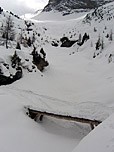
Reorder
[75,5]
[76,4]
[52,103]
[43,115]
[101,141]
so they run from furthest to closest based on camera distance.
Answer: [76,4] → [75,5] → [52,103] → [43,115] → [101,141]

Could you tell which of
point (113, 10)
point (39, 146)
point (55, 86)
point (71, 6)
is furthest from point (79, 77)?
point (71, 6)

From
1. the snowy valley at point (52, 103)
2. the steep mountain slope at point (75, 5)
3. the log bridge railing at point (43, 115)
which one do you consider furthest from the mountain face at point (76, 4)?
the log bridge railing at point (43, 115)

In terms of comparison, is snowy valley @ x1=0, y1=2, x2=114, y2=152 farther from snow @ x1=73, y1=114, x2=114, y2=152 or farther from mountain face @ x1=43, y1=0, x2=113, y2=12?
mountain face @ x1=43, y1=0, x2=113, y2=12

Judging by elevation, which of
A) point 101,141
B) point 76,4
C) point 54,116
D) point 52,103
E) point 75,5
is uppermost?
point 76,4

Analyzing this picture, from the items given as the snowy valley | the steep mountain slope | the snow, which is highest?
the steep mountain slope

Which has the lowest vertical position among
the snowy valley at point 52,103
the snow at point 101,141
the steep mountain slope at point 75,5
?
the snowy valley at point 52,103

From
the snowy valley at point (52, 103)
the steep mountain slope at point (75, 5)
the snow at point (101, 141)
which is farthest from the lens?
the steep mountain slope at point (75, 5)

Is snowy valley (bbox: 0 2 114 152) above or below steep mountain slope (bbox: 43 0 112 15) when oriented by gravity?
below

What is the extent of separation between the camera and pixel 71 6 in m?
157

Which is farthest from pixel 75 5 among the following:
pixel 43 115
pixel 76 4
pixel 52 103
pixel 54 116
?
pixel 54 116

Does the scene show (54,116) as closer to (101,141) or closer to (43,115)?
(43,115)

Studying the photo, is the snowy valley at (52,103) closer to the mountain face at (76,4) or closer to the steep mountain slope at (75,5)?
the steep mountain slope at (75,5)

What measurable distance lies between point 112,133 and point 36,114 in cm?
846

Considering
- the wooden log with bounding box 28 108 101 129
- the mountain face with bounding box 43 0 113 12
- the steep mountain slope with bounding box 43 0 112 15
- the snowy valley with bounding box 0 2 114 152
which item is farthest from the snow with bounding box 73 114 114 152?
the mountain face with bounding box 43 0 113 12
